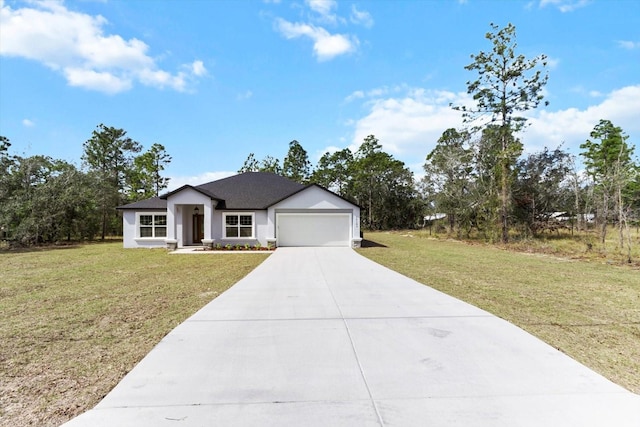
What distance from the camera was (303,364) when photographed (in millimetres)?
3850

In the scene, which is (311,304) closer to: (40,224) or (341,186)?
(40,224)

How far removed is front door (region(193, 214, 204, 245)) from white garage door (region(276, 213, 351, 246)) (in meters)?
5.56

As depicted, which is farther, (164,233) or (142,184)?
(142,184)

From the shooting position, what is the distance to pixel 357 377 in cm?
354

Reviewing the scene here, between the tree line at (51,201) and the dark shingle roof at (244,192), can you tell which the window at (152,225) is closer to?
the dark shingle roof at (244,192)

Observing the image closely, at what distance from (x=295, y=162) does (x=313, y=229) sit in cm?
3059

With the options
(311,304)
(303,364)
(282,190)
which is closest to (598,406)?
(303,364)

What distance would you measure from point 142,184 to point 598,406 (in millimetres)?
42827

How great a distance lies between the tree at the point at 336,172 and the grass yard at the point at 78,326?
37.7m

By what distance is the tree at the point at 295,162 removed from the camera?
4944cm

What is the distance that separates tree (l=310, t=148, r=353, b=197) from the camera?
1892 inches

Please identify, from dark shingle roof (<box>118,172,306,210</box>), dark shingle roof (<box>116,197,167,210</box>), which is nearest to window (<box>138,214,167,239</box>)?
dark shingle roof (<box>116,197,167,210</box>)

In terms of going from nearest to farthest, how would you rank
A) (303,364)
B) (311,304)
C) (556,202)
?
(303,364) → (311,304) → (556,202)

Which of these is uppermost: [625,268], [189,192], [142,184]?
[142,184]
